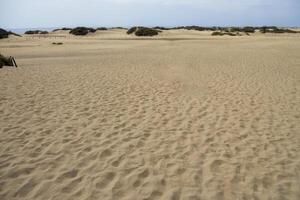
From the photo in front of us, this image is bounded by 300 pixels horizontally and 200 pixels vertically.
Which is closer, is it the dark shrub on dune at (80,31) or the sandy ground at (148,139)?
the sandy ground at (148,139)

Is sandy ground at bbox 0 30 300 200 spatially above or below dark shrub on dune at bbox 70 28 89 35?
below

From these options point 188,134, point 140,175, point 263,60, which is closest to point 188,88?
point 188,134

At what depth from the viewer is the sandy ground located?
14.3 ft

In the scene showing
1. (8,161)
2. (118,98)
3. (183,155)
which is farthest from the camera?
(118,98)

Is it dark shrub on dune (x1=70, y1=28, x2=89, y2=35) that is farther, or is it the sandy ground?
dark shrub on dune (x1=70, y1=28, x2=89, y2=35)

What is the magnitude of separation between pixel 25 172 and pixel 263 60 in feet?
54.5

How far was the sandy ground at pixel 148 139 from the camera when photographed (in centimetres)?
437

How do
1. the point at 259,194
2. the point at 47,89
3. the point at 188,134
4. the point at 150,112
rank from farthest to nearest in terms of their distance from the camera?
1. the point at 47,89
2. the point at 150,112
3. the point at 188,134
4. the point at 259,194

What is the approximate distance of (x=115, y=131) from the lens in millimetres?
6449

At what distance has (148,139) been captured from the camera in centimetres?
607

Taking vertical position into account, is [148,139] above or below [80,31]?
below

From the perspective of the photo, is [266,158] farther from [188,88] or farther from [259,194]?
[188,88]

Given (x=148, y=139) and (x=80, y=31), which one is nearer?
(x=148, y=139)

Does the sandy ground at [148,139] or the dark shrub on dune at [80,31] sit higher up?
the dark shrub on dune at [80,31]
